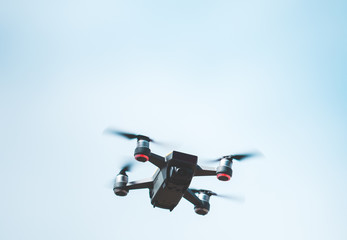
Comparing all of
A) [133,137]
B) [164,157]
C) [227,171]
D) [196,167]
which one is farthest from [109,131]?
[227,171]

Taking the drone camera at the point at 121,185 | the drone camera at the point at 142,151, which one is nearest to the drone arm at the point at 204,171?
the drone camera at the point at 142,151

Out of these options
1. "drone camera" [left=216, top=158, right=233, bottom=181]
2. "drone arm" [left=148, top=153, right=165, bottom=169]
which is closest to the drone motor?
"drone arm" [left=148, top=153, right=165, bottom=169]

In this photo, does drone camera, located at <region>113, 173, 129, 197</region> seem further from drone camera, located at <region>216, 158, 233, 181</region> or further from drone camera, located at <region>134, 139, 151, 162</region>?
drone camera, located at <region>216, 158, 233, 181</region>

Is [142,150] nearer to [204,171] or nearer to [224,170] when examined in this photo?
[204,171]

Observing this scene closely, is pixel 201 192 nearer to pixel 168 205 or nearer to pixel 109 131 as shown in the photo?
pixel 168 205

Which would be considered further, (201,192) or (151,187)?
(201,192)

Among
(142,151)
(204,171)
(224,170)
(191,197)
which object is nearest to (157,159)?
(142,151)
